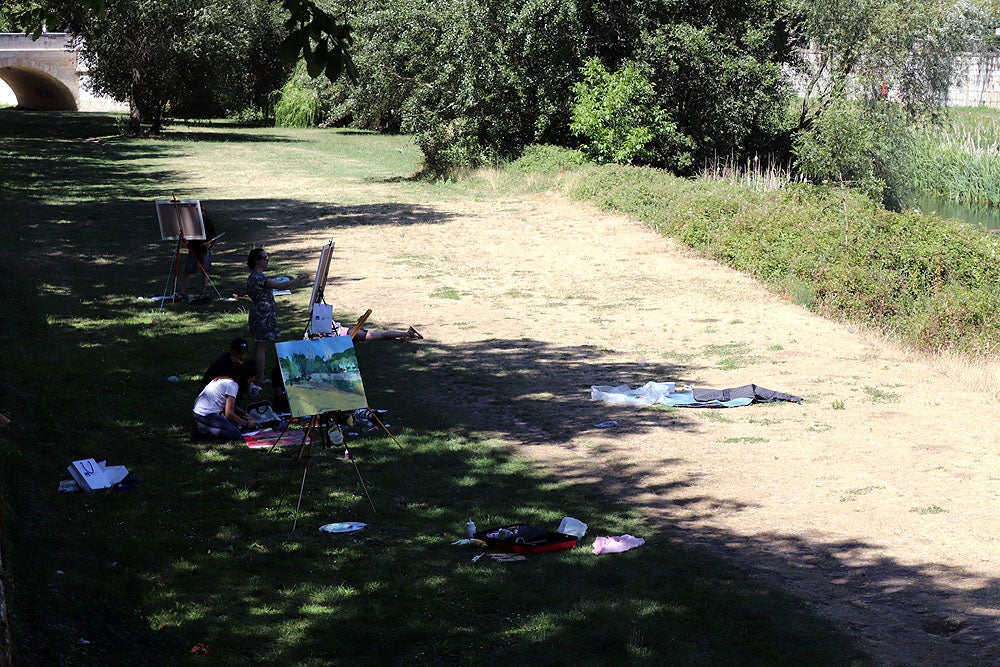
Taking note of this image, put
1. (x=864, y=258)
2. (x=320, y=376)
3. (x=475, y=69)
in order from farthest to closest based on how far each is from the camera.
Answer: (x=475, y=69)
(x=864, y=258)
(x=320, y=376)

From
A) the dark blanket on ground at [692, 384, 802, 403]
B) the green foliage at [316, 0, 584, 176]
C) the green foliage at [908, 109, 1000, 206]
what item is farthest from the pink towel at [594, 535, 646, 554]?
the green foliage at [908, 109, 1000, 206]

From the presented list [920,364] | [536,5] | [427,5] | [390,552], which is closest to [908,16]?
[536,5]

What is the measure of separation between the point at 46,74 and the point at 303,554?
77.2m

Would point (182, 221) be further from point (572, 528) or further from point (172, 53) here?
point (172, 53)

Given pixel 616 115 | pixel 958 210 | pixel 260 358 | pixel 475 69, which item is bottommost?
pixel 958 210

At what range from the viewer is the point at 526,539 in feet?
27.1

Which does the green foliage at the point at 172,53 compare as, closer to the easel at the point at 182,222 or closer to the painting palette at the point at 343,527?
the easel at the point at 182,222

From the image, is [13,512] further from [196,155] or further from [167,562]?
[196,155]

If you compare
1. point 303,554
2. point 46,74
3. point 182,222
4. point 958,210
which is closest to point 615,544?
point 303,554

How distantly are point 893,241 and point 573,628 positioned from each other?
14.8m

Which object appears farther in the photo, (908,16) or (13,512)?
(908,16)

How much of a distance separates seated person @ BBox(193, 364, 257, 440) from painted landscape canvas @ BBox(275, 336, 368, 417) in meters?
2.41

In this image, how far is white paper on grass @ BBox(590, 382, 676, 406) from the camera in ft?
42.0

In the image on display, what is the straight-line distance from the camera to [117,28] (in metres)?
47.3
